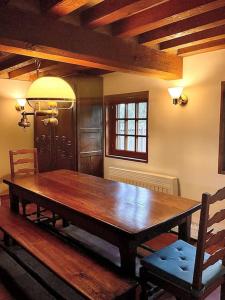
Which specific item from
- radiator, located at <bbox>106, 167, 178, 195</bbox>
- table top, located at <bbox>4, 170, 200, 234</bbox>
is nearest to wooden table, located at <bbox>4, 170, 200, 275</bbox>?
table top, located at <bbox>4, 170, 200, 234</bbox>

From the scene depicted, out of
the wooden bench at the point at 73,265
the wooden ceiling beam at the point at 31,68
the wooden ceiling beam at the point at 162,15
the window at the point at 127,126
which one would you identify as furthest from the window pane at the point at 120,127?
the wooden bench at the point at 73,265

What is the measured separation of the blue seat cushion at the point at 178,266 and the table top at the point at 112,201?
9.0 inches

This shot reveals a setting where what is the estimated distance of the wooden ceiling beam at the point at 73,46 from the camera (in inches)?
79.3

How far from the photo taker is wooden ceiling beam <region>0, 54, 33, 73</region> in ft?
11.7

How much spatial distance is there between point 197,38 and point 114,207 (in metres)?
1.86

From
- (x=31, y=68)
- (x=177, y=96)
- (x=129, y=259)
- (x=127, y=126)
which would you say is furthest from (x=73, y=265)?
(x=31, y=68)

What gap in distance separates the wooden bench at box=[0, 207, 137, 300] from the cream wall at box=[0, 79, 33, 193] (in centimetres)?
252

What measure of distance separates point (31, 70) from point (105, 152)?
5.84ft

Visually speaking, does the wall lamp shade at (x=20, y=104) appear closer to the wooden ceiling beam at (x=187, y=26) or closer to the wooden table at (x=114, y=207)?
the wooden table at (x=114, y=207)

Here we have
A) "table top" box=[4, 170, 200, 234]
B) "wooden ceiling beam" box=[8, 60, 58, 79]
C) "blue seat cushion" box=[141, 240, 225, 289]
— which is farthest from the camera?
"wooden ceiling beam" box=[8, 60, 58, 79]

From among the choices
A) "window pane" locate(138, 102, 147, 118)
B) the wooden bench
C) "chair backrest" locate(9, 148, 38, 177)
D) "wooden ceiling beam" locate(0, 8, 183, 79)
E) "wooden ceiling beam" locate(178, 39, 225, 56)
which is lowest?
the wooden bench

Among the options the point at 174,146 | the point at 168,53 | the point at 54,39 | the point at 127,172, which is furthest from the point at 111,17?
the point at 127,172

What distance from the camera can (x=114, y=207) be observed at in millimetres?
2109

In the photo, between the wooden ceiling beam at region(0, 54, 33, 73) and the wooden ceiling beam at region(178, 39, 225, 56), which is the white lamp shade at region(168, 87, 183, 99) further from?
the wooden ceiling beam at region(0, 54, 33, 73)
